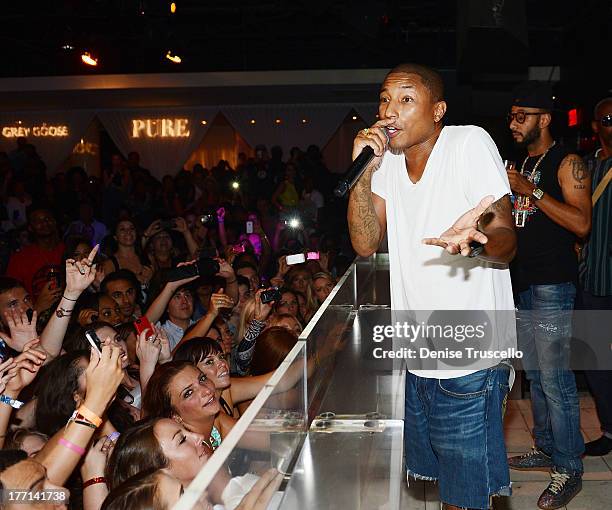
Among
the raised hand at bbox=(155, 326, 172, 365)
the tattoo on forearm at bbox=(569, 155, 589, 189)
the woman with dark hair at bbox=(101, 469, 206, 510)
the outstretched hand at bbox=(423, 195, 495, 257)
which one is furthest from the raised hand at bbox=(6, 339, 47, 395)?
the tattoo on forearm at bbox=(569, 155, 589, 189)

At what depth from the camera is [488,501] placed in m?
2.17

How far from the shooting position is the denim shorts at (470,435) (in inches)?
85.6

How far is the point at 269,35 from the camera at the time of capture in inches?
446

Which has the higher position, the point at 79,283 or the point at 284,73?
the point at 284,73

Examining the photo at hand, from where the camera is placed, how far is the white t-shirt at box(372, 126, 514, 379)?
214cm

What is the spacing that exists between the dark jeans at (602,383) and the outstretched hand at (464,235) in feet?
6.76

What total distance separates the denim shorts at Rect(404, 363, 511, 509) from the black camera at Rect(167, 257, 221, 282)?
7.76 feet

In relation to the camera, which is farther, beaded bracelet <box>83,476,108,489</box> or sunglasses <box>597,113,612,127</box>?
sunglasses <box>597,113,612,127</box>

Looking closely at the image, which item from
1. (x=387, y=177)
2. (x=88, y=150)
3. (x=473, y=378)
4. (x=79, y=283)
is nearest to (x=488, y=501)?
(x=473, y=378)

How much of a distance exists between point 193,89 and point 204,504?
35.8 feet

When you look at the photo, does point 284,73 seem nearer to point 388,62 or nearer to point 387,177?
point 388,62

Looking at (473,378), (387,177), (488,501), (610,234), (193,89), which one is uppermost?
(193,89)

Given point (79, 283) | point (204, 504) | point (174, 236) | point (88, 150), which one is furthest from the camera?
point (88, 150)

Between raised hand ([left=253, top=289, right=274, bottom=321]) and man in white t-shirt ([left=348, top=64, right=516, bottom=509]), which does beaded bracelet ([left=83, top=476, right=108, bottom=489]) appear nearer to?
man in white t-shirt ([left=348, top=64, right=516, bottom=509])
